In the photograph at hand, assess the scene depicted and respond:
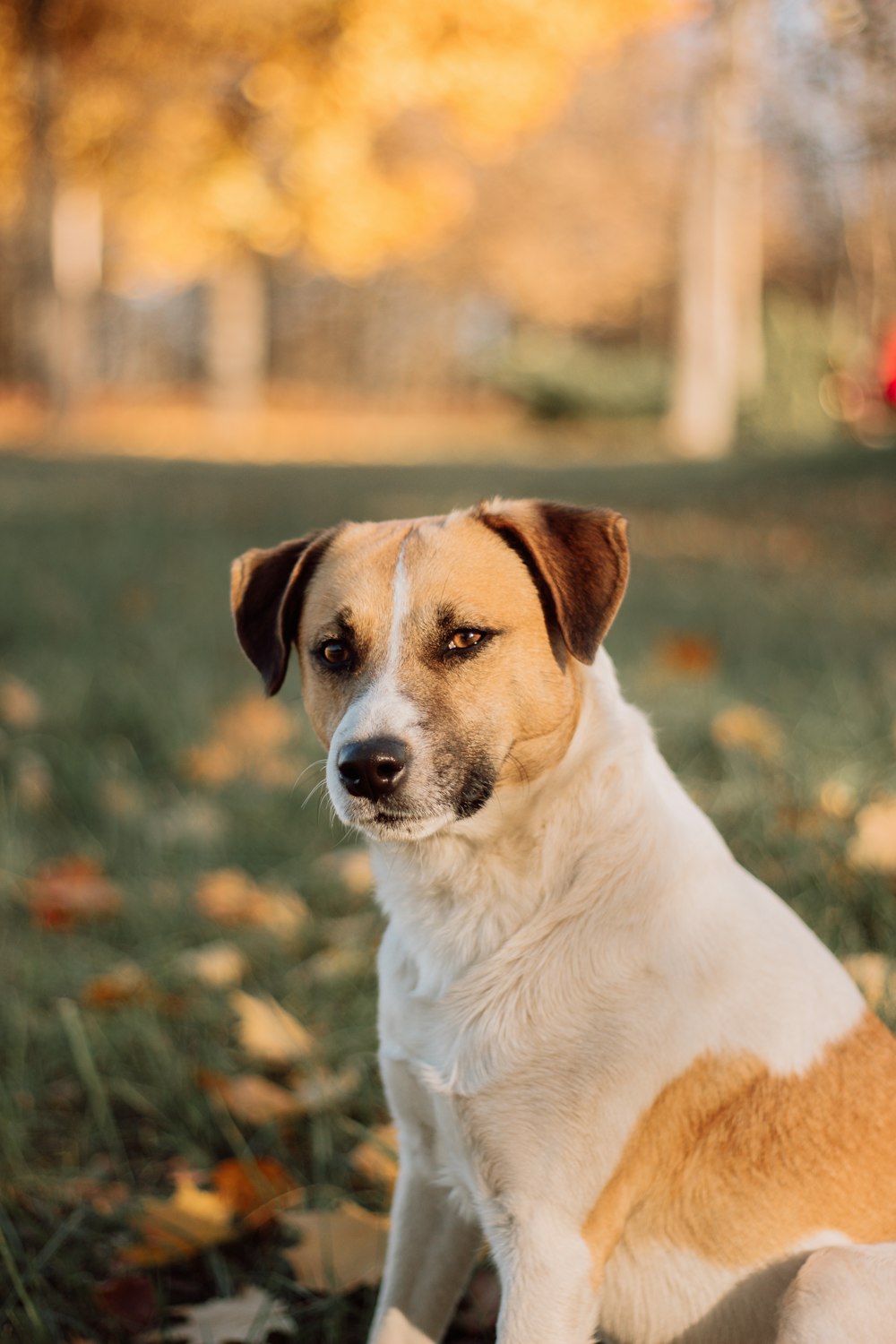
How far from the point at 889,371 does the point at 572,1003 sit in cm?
751

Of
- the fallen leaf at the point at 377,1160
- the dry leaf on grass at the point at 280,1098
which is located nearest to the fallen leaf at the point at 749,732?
the dry leaf on grass at the point at 280,1098

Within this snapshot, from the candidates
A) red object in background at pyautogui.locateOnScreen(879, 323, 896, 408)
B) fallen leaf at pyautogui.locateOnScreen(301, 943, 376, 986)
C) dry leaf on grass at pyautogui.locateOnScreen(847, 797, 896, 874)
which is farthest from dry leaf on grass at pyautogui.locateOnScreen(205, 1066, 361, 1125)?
red object in background at pyautogui.locateOnScreen(879, 323, 896, 408)

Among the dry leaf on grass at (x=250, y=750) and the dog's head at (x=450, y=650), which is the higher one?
the dog's head at (x=450, y=650)

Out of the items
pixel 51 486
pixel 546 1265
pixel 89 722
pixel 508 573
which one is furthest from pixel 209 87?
Result: pixel 546 1265

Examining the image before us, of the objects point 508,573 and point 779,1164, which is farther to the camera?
point 508,573

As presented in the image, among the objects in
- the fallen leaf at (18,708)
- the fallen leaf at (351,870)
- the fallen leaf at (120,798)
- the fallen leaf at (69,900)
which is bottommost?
the fallen leaf at (69,900)

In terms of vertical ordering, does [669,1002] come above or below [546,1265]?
above

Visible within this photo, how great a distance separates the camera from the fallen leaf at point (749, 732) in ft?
16.4

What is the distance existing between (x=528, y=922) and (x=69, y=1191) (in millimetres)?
1589

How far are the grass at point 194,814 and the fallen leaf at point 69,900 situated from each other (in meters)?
0.06

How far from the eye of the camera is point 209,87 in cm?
1617

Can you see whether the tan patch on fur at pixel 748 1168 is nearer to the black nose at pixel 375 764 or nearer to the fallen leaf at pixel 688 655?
the black nose at pixel 375 764

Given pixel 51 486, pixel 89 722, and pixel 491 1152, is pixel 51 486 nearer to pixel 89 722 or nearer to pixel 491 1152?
pixel 89 722

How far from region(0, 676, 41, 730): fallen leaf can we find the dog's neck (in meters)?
4.08
